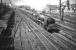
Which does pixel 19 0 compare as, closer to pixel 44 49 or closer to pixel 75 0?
pixel 75 0

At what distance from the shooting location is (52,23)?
19016mm

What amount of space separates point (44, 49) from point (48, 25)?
8172 mm

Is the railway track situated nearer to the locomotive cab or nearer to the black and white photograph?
the black and white photograph

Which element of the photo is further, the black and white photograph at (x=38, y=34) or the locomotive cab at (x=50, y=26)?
the locomotive cab at (x=50, y=26)

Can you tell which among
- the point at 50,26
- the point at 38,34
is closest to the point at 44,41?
the point at 38,34

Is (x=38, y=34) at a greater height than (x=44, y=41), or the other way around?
(x=38, y=34)

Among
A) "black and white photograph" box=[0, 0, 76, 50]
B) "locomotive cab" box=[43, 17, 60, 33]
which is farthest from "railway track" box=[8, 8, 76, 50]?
"locomotive cab" box=[43, 17, 60, 33]

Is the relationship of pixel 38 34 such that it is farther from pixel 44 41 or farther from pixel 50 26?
pixel 44 41

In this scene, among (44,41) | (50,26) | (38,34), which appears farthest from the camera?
(50,26)

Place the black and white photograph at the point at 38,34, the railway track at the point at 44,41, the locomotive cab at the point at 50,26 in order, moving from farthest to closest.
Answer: the locomotive cab at the point at 50,26, the black and white photograph at the point at 38,34, the railway track at the point at 44,41

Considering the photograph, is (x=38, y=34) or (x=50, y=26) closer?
(x=38, y=34)

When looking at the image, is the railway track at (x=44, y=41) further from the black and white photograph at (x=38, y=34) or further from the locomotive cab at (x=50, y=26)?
the locomotive cab at (x=50, y=26)

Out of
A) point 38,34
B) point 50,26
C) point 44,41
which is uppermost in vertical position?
point 50,26

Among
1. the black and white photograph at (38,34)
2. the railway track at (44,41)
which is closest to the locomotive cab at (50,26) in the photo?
the black and white photograph at (38,34)
